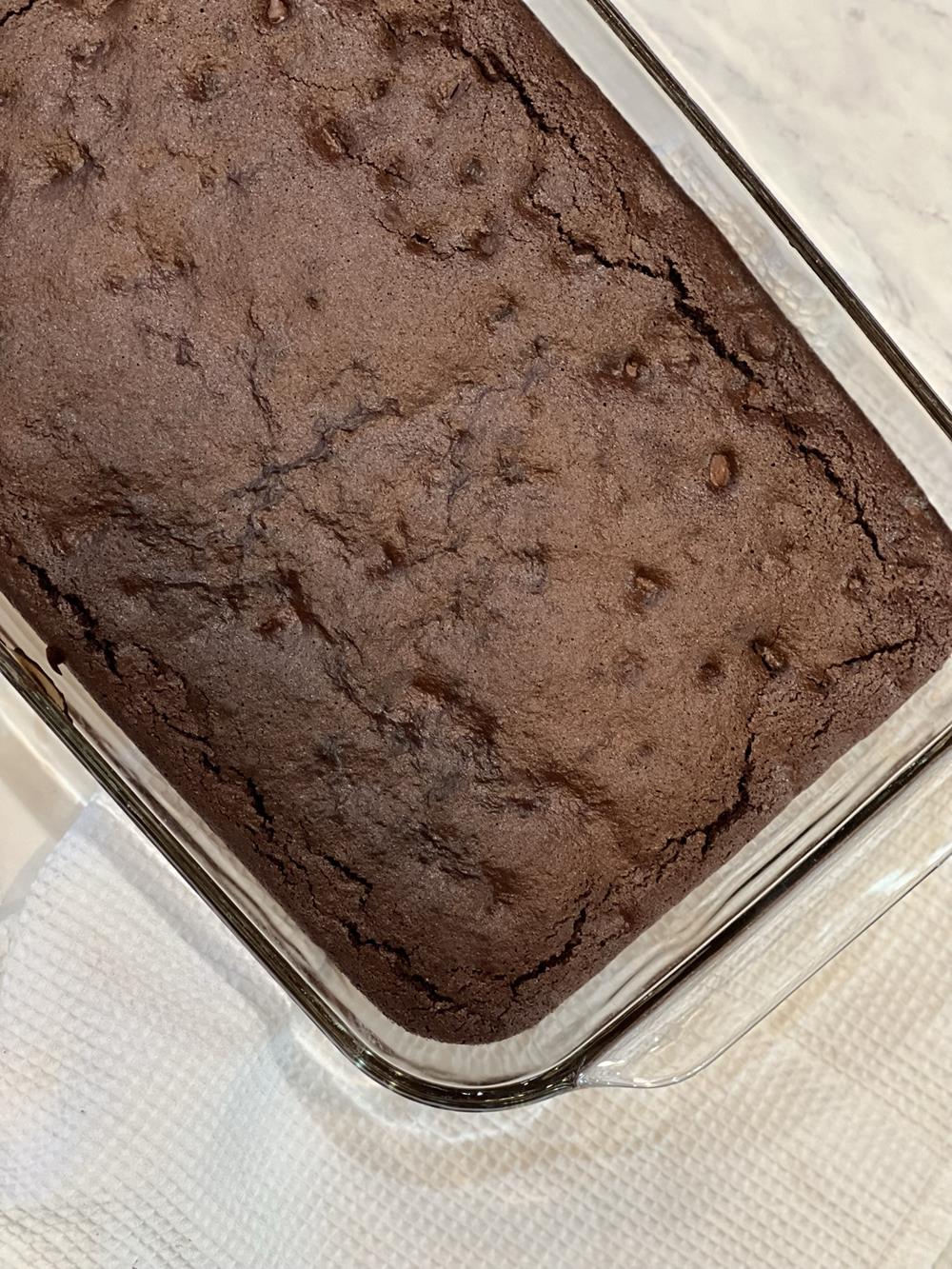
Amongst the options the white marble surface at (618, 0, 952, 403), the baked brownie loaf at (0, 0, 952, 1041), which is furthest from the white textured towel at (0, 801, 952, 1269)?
the white marble surface at (618, 0, 952, 403)

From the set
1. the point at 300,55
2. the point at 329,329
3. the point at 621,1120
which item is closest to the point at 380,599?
the point at 329,329

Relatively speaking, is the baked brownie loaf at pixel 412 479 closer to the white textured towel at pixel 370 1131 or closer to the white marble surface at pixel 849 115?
the white textured towel at pixel 370 1131

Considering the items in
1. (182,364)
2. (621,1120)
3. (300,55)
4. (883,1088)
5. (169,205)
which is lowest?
(621,1120)

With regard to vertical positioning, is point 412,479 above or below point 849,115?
below

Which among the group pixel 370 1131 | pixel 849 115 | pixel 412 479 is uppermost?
pixel 849 115

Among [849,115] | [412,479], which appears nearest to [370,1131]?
[412,479]

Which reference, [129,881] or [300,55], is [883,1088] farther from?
[300,55]

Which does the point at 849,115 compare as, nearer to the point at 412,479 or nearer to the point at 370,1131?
the point at 412,479

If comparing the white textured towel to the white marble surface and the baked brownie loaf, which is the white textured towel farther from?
the white marble surface

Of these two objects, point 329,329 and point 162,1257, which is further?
point 162,1257
